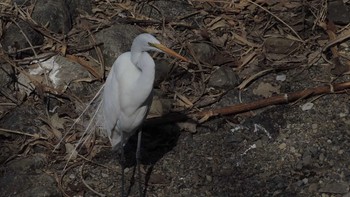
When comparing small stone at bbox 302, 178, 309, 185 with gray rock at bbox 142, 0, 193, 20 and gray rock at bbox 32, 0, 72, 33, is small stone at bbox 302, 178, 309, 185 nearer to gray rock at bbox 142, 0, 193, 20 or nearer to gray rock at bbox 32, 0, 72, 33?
gray rock at bbox 142, 0, 193, 20

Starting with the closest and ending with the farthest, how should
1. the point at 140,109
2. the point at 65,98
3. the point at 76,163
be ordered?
A: the point at 140,109 < the point at 76,163 < the point at 65,98

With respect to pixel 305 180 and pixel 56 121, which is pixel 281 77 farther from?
pixel 56 121

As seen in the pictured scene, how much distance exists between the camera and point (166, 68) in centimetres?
469

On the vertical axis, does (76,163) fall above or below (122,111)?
below

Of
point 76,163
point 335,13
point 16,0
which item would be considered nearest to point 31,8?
point 16,0

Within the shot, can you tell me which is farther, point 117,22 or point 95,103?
point 117,22

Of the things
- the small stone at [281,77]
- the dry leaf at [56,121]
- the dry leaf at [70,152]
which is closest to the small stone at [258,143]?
the small stone at [281,77]

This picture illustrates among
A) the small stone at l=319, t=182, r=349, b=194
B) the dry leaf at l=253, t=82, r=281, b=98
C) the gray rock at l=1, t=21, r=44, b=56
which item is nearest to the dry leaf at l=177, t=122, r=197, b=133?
the dry leaf at l=253, t=82, r=281, b=98

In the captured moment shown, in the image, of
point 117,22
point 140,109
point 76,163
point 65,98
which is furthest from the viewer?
point 117,22

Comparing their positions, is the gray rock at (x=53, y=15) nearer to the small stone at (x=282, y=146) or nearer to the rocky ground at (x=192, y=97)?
the rocky ground at (x=192, y=97)

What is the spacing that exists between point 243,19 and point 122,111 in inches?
65.1

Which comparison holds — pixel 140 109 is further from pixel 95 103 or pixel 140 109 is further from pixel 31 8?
pixel 31 8

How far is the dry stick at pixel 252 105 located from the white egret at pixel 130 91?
1.37ft

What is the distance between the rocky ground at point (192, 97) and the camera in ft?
13.2
